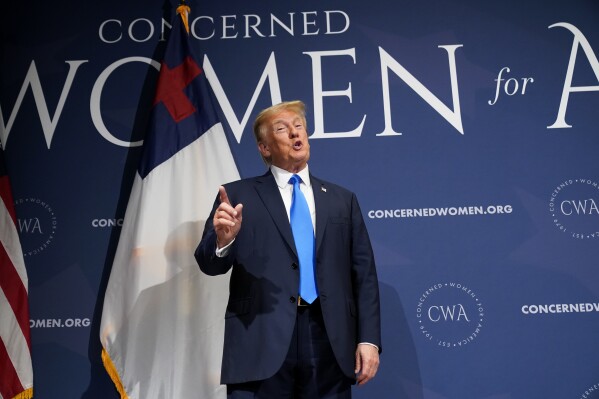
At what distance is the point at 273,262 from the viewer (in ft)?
7.48

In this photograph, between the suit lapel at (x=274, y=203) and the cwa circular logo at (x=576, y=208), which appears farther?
the cwa circular logo at (x=576, y=208)

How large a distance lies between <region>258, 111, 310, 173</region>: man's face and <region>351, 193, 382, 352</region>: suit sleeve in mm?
271

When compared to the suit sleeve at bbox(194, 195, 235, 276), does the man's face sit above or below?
above

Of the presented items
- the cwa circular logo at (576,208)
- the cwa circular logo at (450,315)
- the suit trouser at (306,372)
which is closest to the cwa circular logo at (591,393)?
the cwa circular logo at (450,315)

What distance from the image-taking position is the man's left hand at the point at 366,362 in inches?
88.1

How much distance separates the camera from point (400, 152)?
10.9 ft

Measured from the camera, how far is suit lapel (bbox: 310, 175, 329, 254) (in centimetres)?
234

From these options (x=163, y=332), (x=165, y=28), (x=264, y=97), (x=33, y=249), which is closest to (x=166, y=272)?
(x=163, y=332)

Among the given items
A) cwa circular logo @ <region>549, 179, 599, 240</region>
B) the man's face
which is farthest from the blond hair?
cwa circular logo @ <region>549, 179, 599, 240</region>

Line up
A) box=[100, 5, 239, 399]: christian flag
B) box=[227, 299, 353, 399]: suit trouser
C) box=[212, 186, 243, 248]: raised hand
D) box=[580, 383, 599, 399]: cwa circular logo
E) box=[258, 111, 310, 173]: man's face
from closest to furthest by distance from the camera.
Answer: box=[212, 186, 243, 248]: raised hand < box=[227, 299, 353, 399]: suit trouser < box=[258, 111, 310, 173]: man's face < box=[100, 5, 239, 399]: christian flag < box=[580, 383, 599, 399]: cwa circular logo

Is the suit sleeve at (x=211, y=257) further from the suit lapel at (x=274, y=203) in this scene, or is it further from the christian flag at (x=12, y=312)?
the christian flag at (x=12, y=312)

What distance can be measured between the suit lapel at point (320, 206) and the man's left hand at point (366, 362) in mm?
381

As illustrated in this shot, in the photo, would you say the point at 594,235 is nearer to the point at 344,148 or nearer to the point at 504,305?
the point at 504,305

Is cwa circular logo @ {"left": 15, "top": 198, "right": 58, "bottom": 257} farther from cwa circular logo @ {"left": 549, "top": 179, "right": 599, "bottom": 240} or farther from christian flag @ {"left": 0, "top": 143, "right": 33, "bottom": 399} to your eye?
cwa circular logo @ {"left": 549, "top": 179, "right": 599, "bottom": 240}
